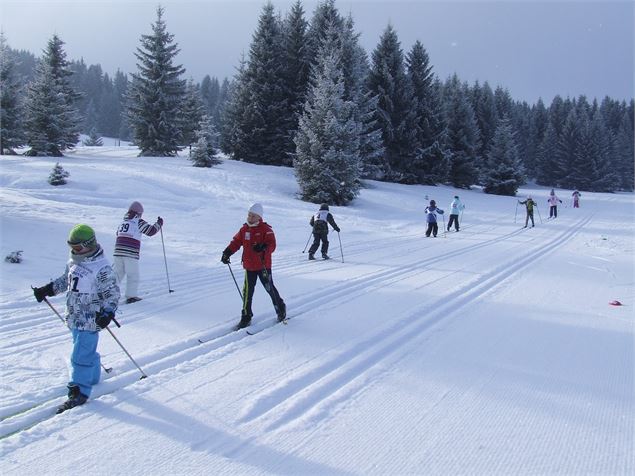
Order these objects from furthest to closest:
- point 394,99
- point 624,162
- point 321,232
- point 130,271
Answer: point 624,162
point 394,99
point 321,232
point 130,271

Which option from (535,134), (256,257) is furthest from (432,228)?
(535,134)

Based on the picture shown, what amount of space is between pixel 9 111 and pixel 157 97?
368 inches

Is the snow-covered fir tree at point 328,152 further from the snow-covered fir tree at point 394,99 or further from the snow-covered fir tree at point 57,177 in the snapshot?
the snow-covered fir tree at point 57,177

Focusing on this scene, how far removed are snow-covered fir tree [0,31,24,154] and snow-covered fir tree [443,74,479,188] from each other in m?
32.4

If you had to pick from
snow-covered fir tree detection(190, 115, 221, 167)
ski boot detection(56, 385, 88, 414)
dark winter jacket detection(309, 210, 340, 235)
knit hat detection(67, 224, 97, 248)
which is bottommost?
ski boot detection(56, 385, 88, 414)

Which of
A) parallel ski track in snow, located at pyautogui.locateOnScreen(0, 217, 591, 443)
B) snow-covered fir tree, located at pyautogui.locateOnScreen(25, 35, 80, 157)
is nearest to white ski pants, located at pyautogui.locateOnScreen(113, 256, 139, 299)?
parallel ski track in snow, located at pyautogui.locateOnScreen(0, 217, 591, 443)

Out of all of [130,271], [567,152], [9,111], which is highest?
[567,152]

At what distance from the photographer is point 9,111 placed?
96.8 ft

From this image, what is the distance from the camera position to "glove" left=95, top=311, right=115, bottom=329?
4.23 m

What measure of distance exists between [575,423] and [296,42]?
108 ft

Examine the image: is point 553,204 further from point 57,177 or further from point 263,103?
point 57,177

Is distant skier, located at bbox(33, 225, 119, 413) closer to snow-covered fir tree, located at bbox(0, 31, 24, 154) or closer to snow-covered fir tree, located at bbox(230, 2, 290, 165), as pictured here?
snow-covered fir tree, located at bbox(230, 2, 290, 165)

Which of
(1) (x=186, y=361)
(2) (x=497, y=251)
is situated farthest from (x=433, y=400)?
(2) (x=497, y=251)

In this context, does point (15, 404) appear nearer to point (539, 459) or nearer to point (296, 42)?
point (539, 459)
